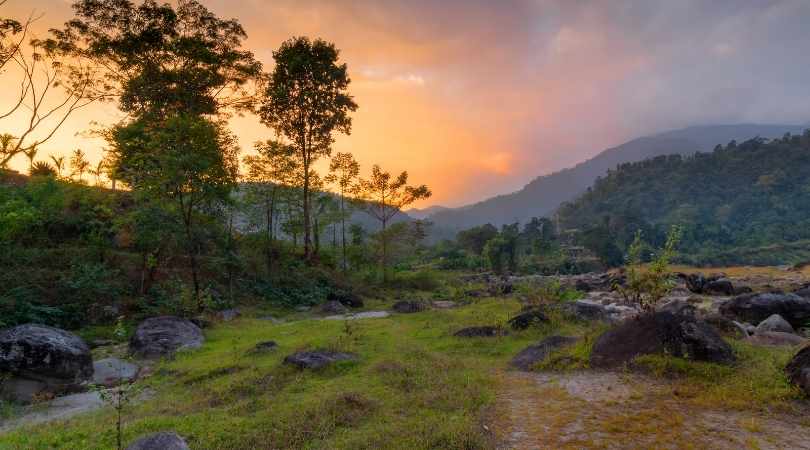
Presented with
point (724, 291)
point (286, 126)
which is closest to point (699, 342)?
point (724, 291)

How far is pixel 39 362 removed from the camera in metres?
9.51

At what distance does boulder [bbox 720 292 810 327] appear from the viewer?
505 inches

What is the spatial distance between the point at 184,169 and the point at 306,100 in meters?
13.8

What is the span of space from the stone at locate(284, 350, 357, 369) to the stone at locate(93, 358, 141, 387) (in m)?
3.94

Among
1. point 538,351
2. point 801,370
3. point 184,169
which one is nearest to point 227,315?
point 184,169

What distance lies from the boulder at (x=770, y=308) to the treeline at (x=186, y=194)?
1863cm

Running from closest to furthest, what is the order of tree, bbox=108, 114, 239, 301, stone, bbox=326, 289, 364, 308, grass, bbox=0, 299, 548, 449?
1. grass, bbox=0, 299, 548, 449
2. tree, bbox=108, 114, 239, 301
3. stone, bbox=326, 289, 364, 308

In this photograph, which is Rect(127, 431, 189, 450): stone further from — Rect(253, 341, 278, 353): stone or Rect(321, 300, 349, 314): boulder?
Rect(321, 300, 349, 314): boulder

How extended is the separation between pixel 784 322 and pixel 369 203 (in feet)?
86.3

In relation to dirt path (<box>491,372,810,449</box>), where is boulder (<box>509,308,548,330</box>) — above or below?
above

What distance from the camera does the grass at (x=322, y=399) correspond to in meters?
5.81

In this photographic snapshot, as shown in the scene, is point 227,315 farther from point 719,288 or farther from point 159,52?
point 719,288

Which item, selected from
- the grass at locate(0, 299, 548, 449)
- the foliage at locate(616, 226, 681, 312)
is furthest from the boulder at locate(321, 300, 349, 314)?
the foliage at locate(616, 226, 681, 312)

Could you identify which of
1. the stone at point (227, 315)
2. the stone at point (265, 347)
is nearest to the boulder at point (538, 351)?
the stone at point (265, 347)
